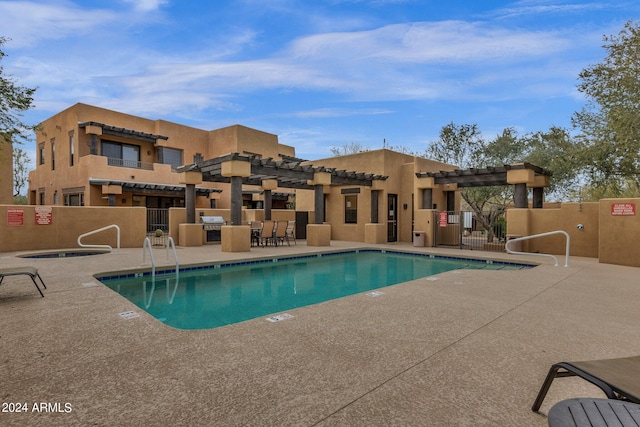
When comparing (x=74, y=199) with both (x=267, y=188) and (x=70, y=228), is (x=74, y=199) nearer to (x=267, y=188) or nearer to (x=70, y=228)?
(x=70, y=228)

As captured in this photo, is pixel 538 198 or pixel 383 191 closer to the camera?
pixel 538 198

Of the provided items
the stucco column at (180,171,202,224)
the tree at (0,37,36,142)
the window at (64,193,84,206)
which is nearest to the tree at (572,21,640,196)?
the stucco column at (180,171,202,224)

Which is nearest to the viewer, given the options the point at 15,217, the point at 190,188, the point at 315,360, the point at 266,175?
the point at 315,360

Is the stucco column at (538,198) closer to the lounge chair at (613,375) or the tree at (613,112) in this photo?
the tree at (613,112)

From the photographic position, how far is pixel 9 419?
2.13m

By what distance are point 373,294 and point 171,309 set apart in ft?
11.5

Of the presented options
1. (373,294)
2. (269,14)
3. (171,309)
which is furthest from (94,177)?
(373,294)

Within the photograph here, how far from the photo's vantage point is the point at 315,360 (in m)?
3.00

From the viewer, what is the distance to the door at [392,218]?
669 inches

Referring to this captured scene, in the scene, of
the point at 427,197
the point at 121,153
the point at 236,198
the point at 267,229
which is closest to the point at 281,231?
the point at 267,229

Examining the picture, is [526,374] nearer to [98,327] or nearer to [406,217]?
[98,327]

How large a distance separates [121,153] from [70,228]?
10.2m

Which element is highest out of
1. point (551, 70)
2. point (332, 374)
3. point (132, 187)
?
point (551, 70)

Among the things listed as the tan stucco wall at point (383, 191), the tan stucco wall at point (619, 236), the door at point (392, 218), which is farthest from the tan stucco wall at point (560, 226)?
the door at point (392, 218)
